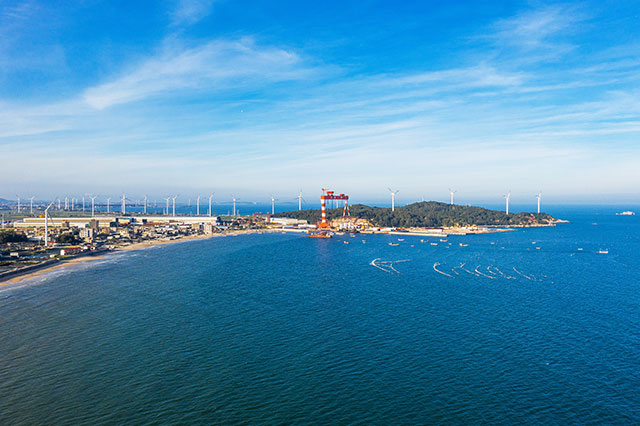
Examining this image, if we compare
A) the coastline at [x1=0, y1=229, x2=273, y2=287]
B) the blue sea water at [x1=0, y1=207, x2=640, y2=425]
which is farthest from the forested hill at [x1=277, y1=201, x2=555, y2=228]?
the blue sea water at [x1=0, y1=207, x2=640, y2=425]

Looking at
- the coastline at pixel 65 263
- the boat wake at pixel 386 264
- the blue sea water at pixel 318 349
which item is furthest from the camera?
the boat wake at pixel 386 264

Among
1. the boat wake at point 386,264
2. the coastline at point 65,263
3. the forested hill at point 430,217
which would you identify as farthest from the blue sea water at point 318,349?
the forested hill at point 430,217

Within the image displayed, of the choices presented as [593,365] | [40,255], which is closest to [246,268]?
[40,255]

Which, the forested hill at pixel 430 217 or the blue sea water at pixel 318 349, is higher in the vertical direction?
the forested hill at pixel 430 217

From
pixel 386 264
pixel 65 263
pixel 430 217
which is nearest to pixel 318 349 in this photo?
pixel 386 264

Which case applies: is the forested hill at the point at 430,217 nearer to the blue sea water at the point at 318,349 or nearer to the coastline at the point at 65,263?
the coastline at the point at 65,263

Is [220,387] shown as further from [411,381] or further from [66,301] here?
[66,301]

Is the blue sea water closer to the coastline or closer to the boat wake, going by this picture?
the coastline

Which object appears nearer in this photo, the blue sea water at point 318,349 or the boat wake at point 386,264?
the blue sea water at point 318,349

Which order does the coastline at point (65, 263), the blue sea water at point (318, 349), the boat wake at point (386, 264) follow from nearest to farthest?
the blue sea water at point (318, 349) < the coastline at point (65, 263) < the boat wake at point (386, 264)

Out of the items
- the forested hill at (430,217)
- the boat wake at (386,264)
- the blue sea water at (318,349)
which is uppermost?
the forested hill at (430,217)
